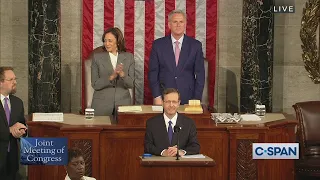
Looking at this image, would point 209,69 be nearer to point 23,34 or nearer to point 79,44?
point 79,44

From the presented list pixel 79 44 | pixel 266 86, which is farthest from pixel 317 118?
pixel 79 44

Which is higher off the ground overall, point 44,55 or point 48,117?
point 44,55

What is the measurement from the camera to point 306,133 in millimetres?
9727

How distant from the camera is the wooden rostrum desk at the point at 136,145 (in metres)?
8.73

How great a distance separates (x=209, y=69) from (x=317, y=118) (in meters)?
1.76

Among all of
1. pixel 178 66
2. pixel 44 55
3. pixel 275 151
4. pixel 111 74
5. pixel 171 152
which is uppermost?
pixel 44 55

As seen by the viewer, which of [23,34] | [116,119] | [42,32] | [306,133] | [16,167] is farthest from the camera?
[23,34]

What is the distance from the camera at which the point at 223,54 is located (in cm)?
1177

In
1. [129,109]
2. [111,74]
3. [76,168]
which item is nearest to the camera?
[76,168]

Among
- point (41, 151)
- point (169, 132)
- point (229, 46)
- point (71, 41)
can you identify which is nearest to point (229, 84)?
point (229, 46)

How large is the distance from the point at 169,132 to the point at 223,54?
415 centimetres

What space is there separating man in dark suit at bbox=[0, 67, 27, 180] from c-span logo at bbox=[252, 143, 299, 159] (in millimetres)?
2535

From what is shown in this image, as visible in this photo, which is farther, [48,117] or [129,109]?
[48,117]

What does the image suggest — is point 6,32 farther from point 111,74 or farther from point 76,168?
point 76,168
